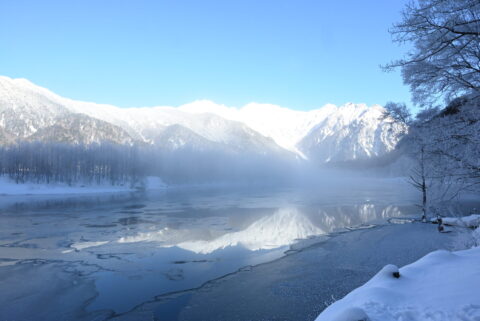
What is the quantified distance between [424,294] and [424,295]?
0.06 metres

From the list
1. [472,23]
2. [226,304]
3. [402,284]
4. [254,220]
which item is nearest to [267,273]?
[226,304]

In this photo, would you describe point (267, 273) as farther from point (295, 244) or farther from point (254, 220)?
point (254, 220)

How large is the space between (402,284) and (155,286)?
10055 millimetres

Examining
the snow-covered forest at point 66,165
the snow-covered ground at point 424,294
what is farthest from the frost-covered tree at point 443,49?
the snow-covered forest at point 66,165

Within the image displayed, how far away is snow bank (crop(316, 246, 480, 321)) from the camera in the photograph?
534 centimetres

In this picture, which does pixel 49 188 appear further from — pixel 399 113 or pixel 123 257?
pixel 399 113

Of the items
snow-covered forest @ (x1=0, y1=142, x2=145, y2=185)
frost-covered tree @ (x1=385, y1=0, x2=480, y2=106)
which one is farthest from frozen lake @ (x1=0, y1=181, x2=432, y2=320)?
snow-covered forest @ (x1=0, y1=142, x2=145, y2=185)

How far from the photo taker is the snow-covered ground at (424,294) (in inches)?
210

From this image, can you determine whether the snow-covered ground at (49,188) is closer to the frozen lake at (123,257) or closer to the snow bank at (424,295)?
the frozen lake at (123,257)

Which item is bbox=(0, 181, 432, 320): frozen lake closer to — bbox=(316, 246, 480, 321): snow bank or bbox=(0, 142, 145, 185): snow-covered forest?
bbox=(316, 246, 480, 321): snow bank

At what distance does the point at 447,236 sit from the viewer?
19.4m

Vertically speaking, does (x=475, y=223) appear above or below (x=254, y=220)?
above

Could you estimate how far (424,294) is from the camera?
20.6 ft

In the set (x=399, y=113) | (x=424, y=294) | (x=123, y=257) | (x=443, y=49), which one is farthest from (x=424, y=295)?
(x=399, y=113)
